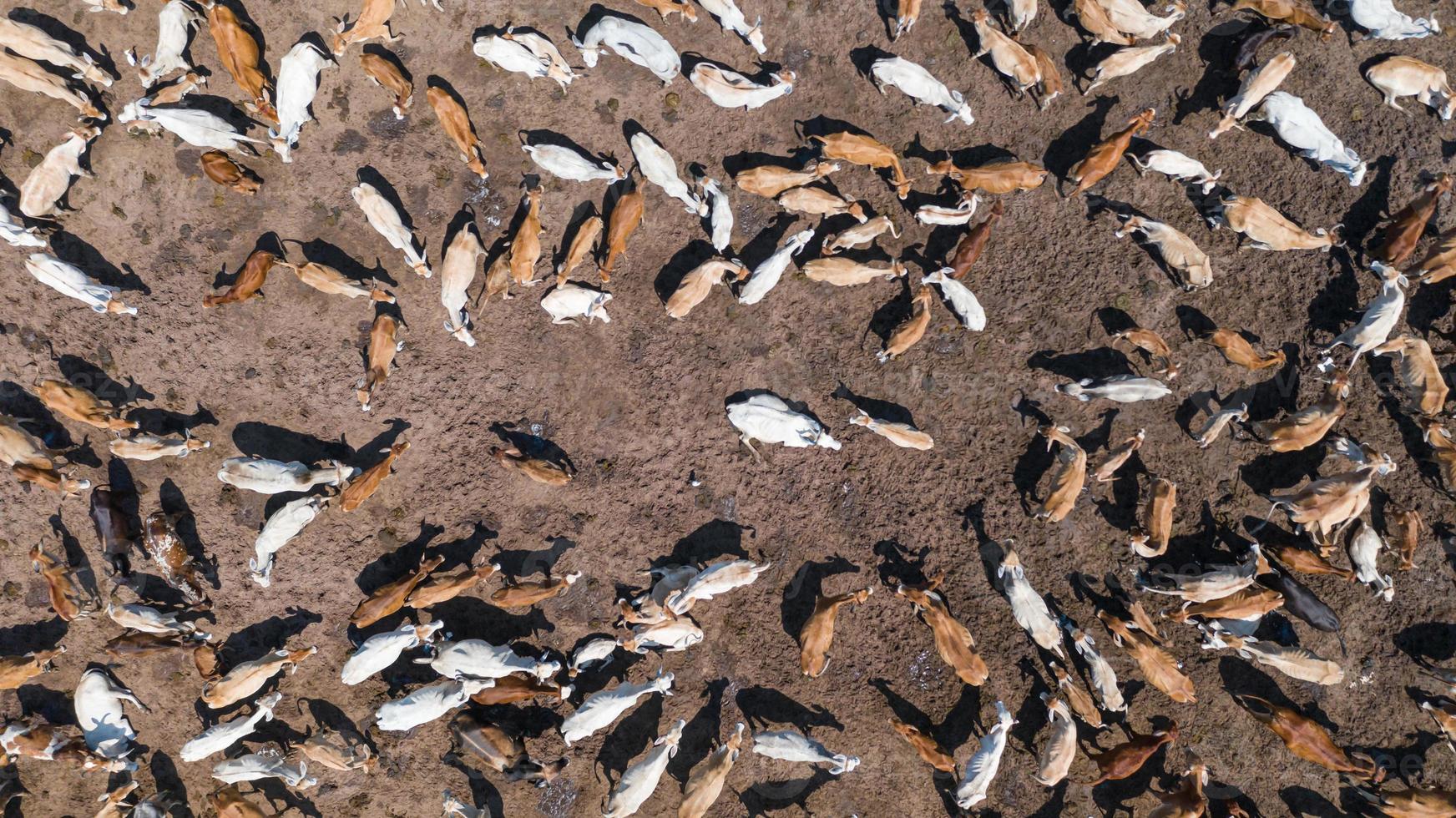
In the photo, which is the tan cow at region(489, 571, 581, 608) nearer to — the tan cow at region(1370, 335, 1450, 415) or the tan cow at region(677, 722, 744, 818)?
the tan cow at region(677, 722, 744, 818)

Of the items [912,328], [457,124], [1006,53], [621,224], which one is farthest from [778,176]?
[457,124]

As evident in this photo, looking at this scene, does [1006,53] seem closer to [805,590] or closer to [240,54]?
[805,590]

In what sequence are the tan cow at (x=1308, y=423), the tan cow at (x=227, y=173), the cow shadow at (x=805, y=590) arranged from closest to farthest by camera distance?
the tan cow at (x=227, y=173) → the tan cow at (x=1308, y=423) → the cow shadow at (x=805, y=590)

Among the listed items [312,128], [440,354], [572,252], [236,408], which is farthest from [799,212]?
[236,408]

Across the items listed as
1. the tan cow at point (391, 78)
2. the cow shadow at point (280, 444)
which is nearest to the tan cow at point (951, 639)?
the cow shadow at point (280, 444)

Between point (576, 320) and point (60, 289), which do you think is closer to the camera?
point (60, 289)

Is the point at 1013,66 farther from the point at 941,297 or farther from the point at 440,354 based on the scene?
the point at 440,354

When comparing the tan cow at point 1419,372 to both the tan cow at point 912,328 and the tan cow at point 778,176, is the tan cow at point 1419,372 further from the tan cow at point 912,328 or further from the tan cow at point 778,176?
the tan cow at point 778,176

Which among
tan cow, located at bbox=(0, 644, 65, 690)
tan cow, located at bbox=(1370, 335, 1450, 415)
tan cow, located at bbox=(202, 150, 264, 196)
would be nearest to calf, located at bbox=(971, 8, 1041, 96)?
tan cow, located at bbox=(1370, 335, 1450, 415)

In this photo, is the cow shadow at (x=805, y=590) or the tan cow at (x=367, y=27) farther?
the cow shadow at (x=805, y=590)
